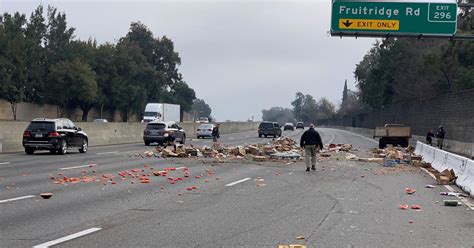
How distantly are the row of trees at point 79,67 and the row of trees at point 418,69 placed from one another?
35638 mm

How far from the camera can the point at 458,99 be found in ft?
132

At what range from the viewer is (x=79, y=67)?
74688mm

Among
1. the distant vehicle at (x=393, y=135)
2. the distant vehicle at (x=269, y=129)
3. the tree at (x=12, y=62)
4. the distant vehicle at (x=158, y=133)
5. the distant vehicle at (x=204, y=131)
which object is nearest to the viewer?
A: the distant vehicle at (x=158, y=133)

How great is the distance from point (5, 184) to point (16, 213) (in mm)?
5007

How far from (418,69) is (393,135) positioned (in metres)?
22.6

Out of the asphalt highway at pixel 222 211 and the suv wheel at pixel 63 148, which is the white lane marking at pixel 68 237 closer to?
the asphalt highway at pixel 222 211

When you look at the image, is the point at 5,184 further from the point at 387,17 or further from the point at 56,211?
the point at 387,17

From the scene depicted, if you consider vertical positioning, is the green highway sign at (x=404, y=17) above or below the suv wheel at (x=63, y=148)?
above

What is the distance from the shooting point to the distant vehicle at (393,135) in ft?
138

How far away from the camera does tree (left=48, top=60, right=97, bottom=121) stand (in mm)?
73750

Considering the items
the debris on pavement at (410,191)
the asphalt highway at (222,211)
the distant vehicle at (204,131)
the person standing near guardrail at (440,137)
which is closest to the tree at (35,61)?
the distant vehicle at (204,131)

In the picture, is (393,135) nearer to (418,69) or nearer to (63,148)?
(418,69)

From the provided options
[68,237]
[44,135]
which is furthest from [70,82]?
[68,237]

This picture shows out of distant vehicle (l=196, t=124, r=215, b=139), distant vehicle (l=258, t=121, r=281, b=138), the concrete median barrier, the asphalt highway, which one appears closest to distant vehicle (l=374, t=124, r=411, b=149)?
the concrete median barrier
